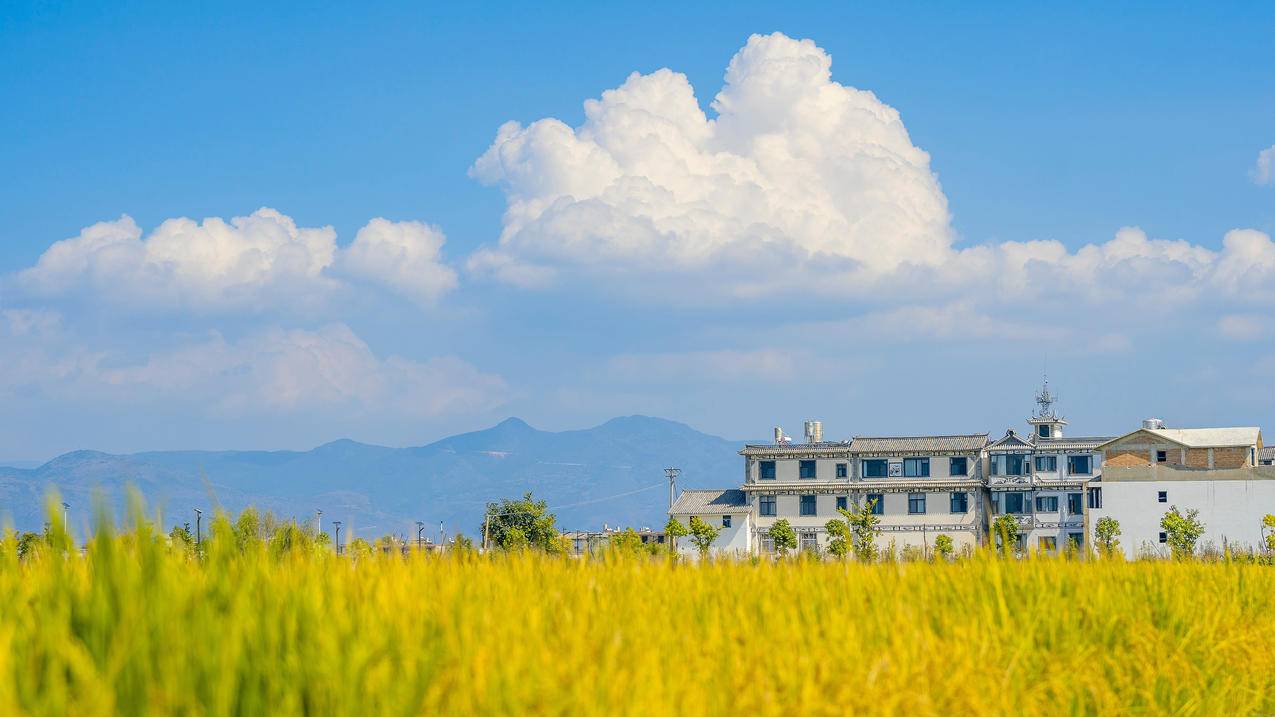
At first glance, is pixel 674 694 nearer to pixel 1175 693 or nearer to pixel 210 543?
pixel 210 543

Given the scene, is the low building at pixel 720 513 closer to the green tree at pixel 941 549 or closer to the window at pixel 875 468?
the window at pixel 875 468

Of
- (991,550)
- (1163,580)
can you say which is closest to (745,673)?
(991,550)

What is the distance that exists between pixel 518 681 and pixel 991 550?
6542 millimetres

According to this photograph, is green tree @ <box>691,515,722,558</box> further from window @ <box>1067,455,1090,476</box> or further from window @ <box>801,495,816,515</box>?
window @ <box>1067,455,1090,476</box>

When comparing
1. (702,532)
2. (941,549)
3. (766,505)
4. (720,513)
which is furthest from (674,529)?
(941,549)

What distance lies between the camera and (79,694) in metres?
5.30

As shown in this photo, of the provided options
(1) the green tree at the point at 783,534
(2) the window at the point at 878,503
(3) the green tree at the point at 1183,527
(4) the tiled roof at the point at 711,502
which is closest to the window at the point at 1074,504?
(3) the green tree at the point at 1183,527

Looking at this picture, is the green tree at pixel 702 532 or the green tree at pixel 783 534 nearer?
the green tree at pixel 702 532

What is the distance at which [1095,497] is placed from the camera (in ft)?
234

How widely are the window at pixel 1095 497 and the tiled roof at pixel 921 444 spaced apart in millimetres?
6404

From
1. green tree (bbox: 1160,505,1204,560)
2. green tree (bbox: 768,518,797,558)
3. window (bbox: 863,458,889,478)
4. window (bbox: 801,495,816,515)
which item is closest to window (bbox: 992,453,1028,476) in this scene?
window (bbox: 863,458,889,478)

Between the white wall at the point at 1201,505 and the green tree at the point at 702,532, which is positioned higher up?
the white wall at the point at 1201,505

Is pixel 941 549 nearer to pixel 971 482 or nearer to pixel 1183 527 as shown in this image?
pixel 1183 527

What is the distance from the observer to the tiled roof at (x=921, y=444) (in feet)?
238
